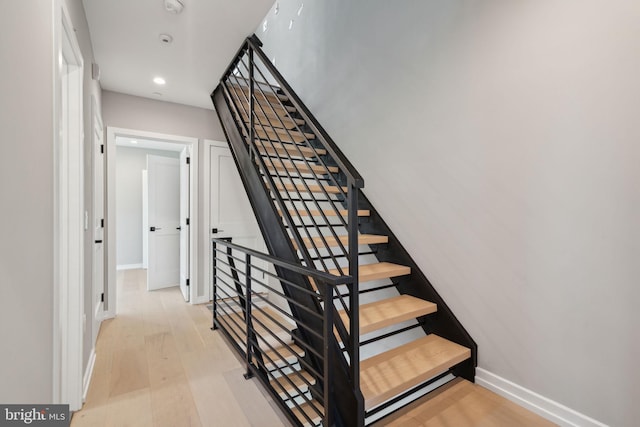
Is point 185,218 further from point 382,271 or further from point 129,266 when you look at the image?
point 129,266

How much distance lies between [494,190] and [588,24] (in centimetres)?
88

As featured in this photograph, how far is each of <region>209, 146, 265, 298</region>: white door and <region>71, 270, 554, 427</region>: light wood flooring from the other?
4.38 feet

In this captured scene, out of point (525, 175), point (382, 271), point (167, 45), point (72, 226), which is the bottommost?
point (382, 271)

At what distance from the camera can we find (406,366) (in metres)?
1.66

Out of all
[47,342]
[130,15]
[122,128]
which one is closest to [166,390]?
[47,342]

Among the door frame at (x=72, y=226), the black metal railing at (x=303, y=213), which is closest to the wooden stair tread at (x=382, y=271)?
the black metal railing at (x=303, y=213)

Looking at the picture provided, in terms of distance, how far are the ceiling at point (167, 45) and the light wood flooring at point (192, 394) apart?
2.57m

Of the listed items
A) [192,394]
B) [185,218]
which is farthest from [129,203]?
[192,394]

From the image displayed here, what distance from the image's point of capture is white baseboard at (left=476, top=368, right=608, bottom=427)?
1.40m

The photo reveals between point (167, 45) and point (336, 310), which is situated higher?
point (167, 45)

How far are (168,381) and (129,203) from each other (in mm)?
5124

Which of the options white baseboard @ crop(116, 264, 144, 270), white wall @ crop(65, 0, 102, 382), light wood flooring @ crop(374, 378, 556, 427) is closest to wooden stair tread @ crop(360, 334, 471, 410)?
light wood flooring @ crop(374, 378, 556, 427)

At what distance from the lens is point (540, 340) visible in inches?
60.5

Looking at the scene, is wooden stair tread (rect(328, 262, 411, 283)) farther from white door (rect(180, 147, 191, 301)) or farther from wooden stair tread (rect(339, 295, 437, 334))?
white door (rect(180, 147, 191, 301))
